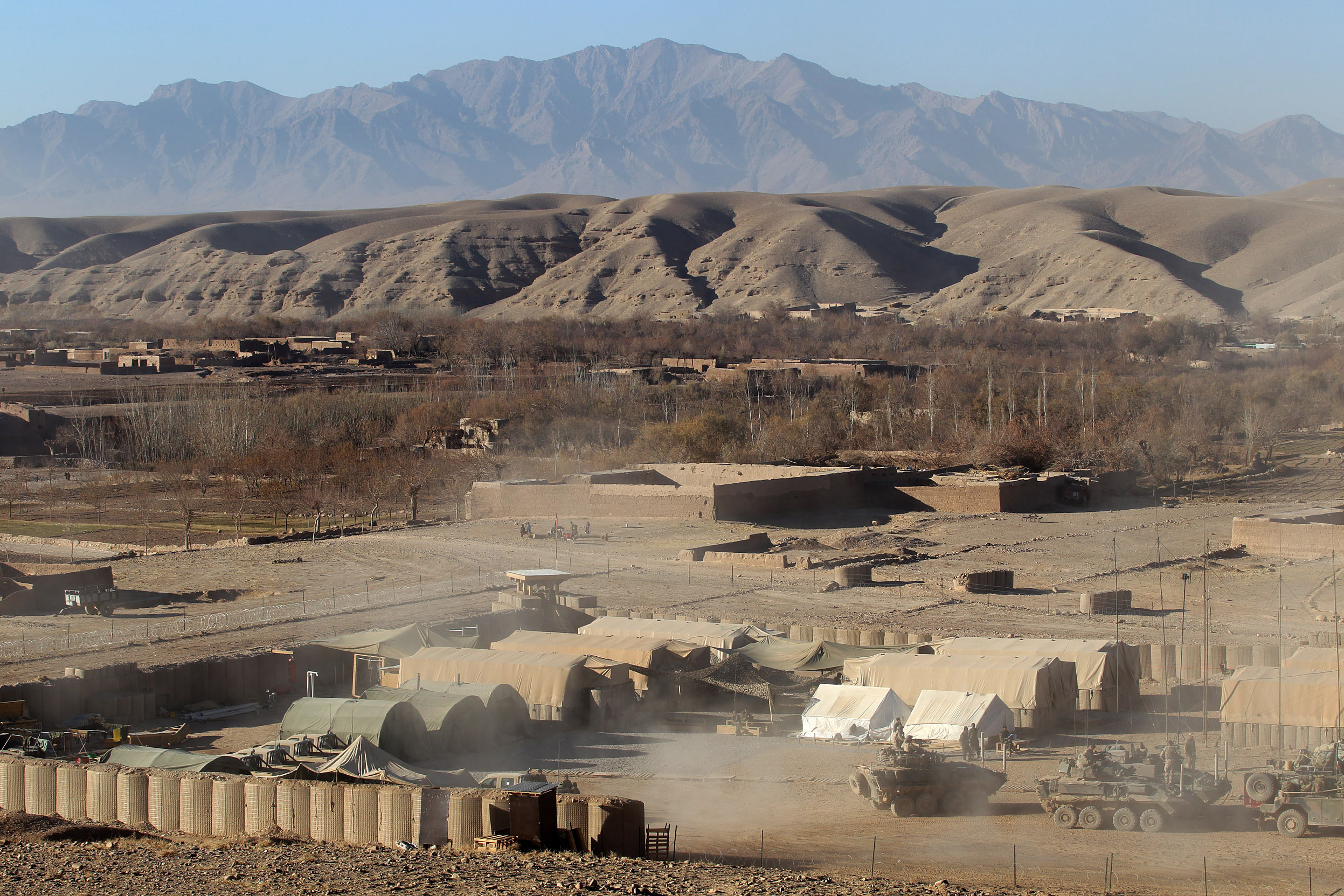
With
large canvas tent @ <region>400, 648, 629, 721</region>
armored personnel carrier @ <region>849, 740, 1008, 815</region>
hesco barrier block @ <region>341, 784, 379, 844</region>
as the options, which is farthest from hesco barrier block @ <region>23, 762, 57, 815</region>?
armored personnel carrier @ <region>849, 740, 1008, 815</region>

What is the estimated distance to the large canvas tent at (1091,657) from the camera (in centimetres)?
1917

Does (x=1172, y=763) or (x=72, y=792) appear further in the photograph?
(x=1172, y=763)

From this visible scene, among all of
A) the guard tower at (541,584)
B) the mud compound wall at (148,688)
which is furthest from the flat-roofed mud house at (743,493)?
the mud compound wall at (148,688)

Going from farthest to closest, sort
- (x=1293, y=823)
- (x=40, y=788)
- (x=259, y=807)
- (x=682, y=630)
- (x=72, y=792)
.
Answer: (x=682, y=630)
(x=40, y=788)
(x=72, y=792)
(x=1293, y=823)
(x=259, y=807)

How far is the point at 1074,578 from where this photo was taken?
97.9ft

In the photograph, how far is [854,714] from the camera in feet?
60.5

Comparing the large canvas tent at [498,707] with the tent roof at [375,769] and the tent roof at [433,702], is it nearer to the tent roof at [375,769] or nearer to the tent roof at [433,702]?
the tent roof at [433,702]

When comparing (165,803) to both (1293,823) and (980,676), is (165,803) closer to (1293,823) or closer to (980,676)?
(980,676)

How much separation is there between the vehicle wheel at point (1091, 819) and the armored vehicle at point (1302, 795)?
1598mm

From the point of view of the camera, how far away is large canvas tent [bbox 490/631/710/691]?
20.3 metres

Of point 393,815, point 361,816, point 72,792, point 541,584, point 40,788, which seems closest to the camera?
point 393,815

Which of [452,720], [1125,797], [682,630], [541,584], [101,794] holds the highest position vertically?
[541,584]

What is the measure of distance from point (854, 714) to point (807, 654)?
228 centimetres

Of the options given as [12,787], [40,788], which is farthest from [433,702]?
[12,787]
